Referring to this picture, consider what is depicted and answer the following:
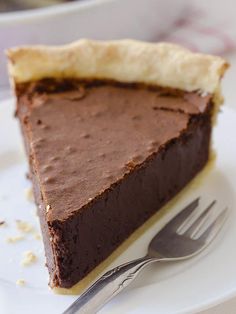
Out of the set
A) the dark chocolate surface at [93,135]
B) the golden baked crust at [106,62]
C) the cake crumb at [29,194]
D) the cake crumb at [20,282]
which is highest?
the golden baked crust at [106,62]

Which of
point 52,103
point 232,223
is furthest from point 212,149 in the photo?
point 52,103

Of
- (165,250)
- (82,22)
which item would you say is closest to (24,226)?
(165,250)

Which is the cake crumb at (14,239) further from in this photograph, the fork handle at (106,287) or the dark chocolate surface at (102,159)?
the fork handle at (106,287)

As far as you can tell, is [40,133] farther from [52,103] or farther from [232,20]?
[232,20]

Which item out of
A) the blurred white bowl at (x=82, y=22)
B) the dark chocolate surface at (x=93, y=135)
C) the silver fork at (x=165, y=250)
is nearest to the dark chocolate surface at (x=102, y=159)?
the dark chocolate surface at (x=93, y=135)

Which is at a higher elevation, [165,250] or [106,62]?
[106,62]

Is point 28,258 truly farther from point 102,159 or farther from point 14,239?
point 102,159

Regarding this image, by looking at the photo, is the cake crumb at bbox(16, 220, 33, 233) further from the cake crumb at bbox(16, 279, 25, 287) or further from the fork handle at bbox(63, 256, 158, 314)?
the fork handle at bbox(63, 256, 158, 314)
